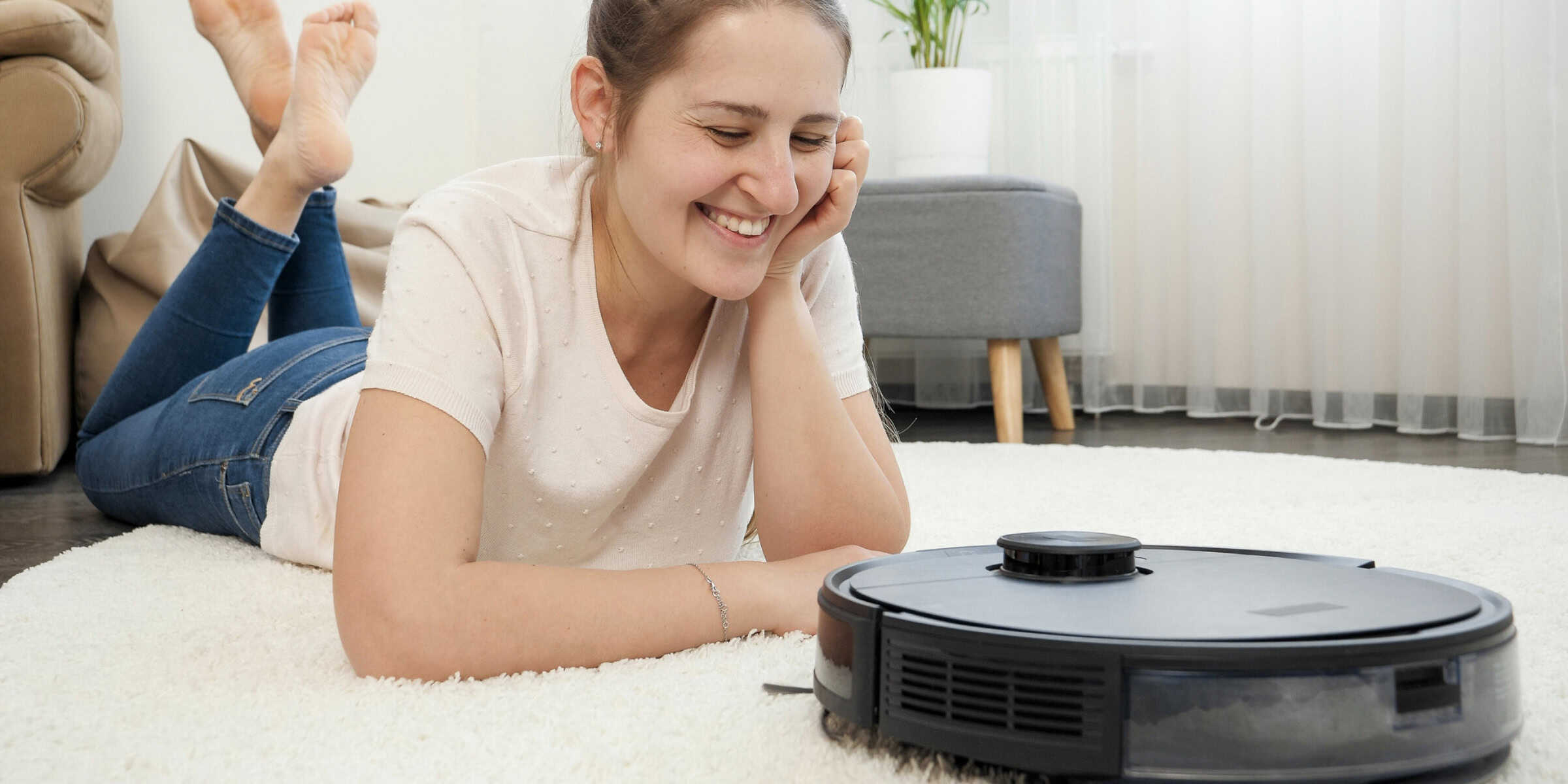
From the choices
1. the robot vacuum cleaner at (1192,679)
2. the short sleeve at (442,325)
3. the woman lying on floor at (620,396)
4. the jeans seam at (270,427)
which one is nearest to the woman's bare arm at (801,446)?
the woman lying on floor at (620,396)

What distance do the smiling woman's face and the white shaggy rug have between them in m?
0.29

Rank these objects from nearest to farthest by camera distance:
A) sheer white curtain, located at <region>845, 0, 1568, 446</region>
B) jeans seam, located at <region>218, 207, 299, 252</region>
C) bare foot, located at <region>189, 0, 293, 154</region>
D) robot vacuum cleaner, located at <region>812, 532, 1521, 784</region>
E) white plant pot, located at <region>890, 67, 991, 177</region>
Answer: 1. robot vacuum cleaner, located at <region>812, 532, 1521, 784</region>
2. jeans seam, located at <region>218, 207, 299, 252</region>
3. bare foot, located at <region>189, 0, 293, 154</region>
4. sheer white curtain, located at <region>845, 0, 1568, 446</region>
5. white plant pot, located at <region>890, 67, 991, 177</region>

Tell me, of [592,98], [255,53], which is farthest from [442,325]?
[255,53]

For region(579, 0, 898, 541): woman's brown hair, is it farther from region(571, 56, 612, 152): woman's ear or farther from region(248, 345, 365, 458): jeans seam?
region(248, 345, 365, 458): jeans seam

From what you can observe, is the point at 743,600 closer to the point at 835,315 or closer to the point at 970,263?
the point at 835,315

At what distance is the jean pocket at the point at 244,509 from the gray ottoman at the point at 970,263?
1634 millimetres

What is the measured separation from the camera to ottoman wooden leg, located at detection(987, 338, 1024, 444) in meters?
2.64

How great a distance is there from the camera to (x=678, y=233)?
0.88m

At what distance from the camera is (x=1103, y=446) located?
2506 millimetres

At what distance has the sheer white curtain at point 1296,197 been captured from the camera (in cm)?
256

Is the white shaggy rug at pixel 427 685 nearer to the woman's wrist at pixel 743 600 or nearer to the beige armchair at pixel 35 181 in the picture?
the woman's wrist at pixel 743 600

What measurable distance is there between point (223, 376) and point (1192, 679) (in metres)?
1.24

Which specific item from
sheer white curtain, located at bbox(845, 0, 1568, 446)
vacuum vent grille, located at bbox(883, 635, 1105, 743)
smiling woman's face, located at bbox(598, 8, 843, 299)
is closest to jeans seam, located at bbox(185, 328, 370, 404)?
smiling woman's face, located at bbox(598, 8, 843, 299)

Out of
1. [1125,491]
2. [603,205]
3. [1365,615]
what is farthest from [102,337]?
[1365,615]
